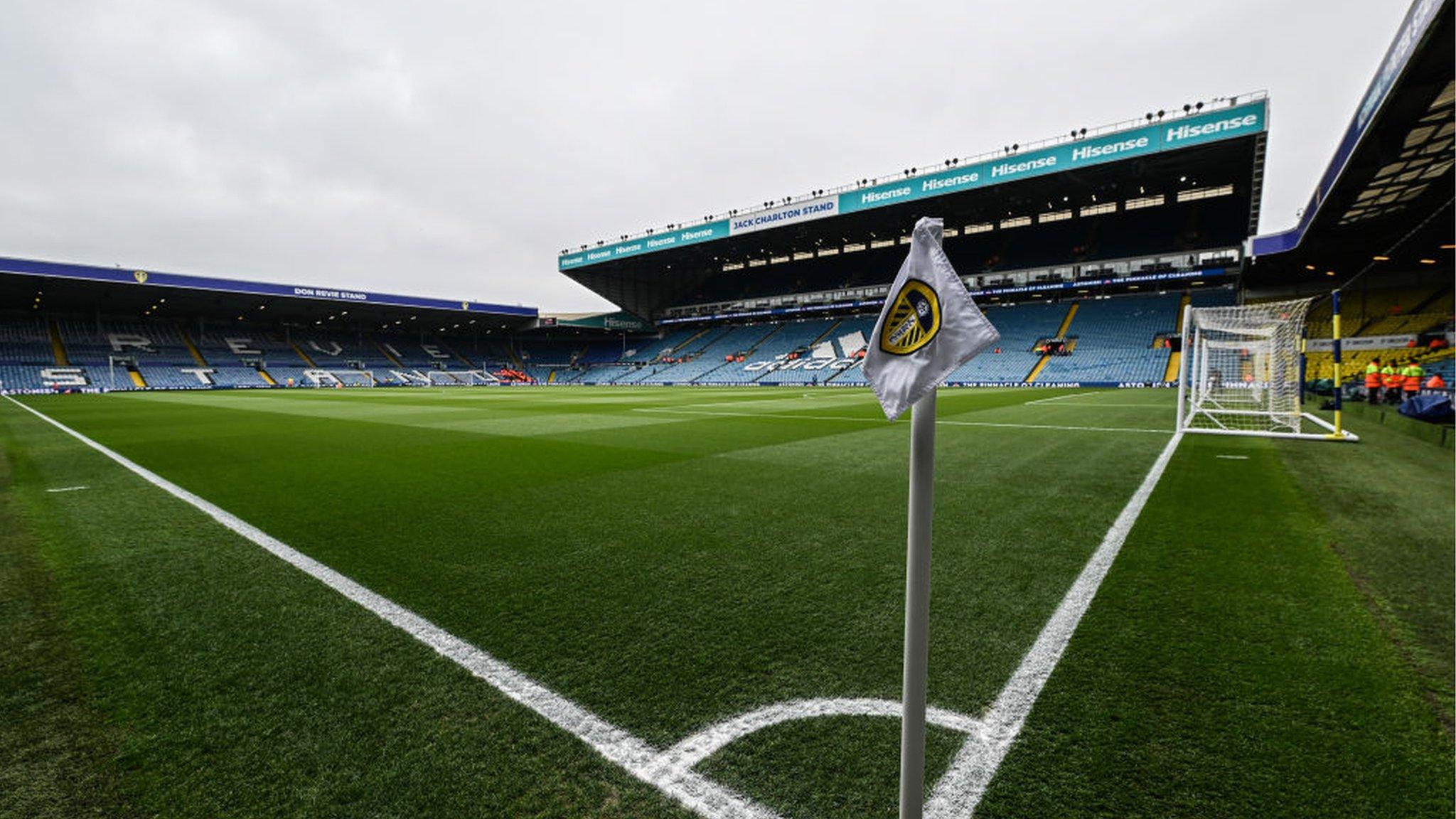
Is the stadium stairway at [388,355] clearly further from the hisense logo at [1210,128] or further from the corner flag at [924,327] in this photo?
the corner flag at [924,327]

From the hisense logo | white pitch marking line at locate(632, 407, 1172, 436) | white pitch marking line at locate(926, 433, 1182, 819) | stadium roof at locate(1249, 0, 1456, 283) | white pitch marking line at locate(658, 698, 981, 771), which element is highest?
the hisense logo

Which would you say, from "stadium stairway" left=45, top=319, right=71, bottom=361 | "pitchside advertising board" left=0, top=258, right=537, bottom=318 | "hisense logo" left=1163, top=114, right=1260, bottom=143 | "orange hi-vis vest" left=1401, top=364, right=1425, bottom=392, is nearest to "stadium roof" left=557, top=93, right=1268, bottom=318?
"hisense logo" left=1163, top=114, right=1260, bottom=143

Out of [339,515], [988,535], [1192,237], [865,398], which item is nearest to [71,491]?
[339,515]

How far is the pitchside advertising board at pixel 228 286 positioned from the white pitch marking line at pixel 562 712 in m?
50.6

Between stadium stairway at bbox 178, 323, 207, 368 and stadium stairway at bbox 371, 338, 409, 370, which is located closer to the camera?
stadium stairway at bbox 178, 323, 207, 368

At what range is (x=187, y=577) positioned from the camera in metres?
3.65

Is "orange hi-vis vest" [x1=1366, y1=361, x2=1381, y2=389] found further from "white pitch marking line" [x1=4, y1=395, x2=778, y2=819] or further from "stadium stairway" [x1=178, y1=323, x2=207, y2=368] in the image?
"stadium stairway" [x1=178, y1=323, x2=207, y2=368]

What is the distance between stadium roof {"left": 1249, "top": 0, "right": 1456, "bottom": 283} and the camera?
35.0 feet

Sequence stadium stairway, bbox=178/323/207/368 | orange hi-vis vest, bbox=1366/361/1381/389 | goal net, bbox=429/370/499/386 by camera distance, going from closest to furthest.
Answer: orange hi-vis vest, bbox=1366/361/1381/389 < stadium stairway, bbox=178/323/207/368 < goal net, bbox=429/370/499/386

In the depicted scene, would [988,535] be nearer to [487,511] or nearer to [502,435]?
[487,511]

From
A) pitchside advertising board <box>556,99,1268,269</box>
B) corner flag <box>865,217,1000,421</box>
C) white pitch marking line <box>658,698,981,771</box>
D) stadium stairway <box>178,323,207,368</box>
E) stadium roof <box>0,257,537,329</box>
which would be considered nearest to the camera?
corner flag <box>865,217,1000,421</box>

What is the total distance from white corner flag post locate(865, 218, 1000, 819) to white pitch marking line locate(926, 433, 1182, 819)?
48 cm

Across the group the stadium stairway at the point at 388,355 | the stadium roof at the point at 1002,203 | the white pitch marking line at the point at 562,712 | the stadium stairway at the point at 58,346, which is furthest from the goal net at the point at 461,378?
the white pitch marking line at the point at 562,712

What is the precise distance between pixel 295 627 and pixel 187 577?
4.64 feet
